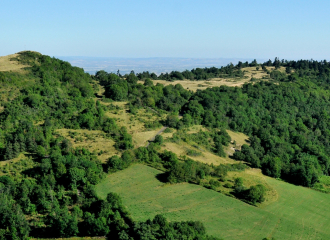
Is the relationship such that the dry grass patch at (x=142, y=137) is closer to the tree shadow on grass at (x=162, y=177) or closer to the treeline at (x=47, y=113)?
the treeline at (x=47, y=113)

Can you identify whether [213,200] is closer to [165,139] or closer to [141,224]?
[141,224]

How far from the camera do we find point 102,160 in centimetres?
6912

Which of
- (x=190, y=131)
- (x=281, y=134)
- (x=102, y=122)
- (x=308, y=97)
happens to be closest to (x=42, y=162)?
(x=102, y=122)

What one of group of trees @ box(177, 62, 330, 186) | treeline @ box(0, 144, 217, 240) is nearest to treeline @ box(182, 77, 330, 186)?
group of trees @ box(177, 62, 330, 186)

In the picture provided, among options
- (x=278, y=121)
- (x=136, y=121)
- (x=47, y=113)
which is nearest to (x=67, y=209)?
(x=47, y=113)

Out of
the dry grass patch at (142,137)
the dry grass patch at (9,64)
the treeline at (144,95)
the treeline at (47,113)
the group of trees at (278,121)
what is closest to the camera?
the treeline at (47,113)

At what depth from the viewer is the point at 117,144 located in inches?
2945

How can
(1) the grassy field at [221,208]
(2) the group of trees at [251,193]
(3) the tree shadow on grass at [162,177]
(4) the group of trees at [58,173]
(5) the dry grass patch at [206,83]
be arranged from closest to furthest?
1. (4) the group of trees at [58,173]
2. (1) the grassy field at [221,208]
3. (2) the group of trees at [251,193]
4. (3) the tree shadow on grass at [162,177]
5. (5) the dry grass patch at [206,83]

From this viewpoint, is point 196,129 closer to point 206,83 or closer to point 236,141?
point 236,141

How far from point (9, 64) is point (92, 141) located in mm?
54677

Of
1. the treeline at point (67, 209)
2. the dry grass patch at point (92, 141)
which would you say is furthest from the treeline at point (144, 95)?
the treeline at point (67, 209)

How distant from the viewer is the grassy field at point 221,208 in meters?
51.2

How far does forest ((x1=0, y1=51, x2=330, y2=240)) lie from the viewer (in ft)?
158

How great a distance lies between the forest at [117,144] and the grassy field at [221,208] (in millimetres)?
2654
